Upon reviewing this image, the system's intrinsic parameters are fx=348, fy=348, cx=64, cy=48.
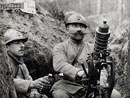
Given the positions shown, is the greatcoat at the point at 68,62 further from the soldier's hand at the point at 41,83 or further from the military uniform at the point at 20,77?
the military uniform at the point at 20,77

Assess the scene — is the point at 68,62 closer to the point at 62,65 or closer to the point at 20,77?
the point at 62,65

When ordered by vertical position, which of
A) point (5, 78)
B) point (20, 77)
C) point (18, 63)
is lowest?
point (20, 77)

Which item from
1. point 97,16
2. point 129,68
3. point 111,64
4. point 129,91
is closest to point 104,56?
point 111,64

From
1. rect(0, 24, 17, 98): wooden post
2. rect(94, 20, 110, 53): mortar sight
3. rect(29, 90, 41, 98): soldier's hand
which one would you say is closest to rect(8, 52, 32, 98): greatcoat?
rect(29, 90, 41, 98): soldier's hand

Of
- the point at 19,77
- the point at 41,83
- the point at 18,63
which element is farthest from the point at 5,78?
the point at 19,77

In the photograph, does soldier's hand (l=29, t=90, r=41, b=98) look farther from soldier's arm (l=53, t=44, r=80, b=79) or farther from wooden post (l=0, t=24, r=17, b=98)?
wooden post (l=0, t=24, r=17, b=98)

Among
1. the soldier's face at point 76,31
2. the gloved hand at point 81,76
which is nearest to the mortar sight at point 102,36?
the gloved hand at point 81,76

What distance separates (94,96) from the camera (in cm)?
551

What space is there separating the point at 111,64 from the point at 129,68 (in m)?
0.98

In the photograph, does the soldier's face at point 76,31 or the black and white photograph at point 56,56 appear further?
the soldier's face at point 76,31

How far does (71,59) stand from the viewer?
654 centimetres

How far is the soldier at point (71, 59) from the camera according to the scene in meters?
6.15

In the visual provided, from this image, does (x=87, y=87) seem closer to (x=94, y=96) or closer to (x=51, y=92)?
(x=94, y=96)

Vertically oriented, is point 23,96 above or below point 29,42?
below
